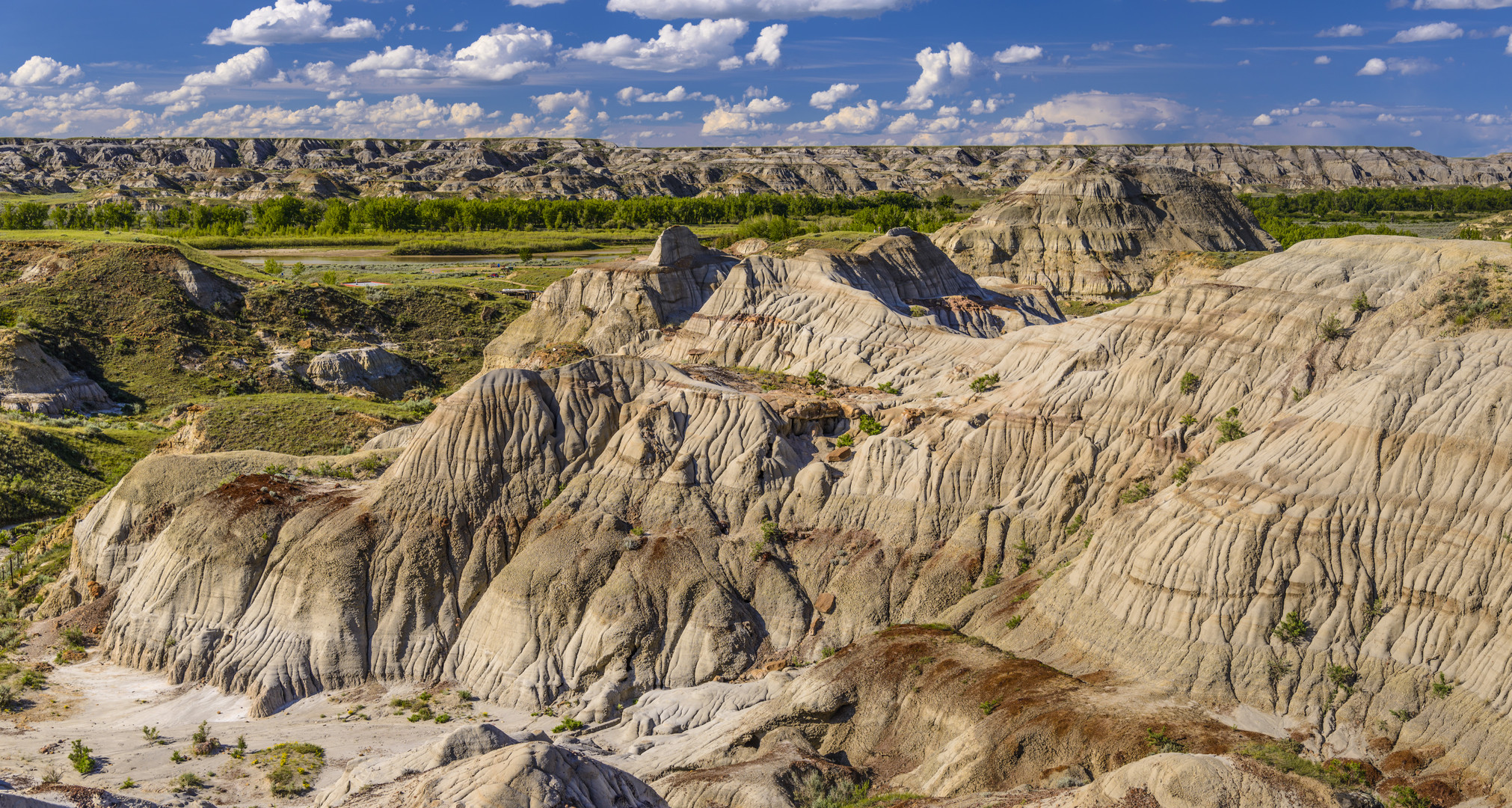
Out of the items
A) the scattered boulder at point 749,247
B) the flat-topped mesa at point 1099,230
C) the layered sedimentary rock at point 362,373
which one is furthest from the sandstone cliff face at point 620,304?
the flat-topped mesa at point 1099,230

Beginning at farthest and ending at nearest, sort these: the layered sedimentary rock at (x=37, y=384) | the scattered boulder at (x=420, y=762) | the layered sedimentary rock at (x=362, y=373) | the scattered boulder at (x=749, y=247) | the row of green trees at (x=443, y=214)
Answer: the row of green trees at (x=443, y=214) < the scattered boulder at (x=749, y=247) < the layered sedimentary rock at (x=362, y=373) < the layered sedimentary rock at (x=37, y=384) < the scattered boulder at (x=420, y=762)

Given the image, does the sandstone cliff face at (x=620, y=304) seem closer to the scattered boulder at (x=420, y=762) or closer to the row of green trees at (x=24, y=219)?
the scattered boulder at (x=420, y=762)

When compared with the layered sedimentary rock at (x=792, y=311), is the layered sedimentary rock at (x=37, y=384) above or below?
below

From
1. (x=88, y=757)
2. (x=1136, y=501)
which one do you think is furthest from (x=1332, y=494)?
(x=88, y=757)

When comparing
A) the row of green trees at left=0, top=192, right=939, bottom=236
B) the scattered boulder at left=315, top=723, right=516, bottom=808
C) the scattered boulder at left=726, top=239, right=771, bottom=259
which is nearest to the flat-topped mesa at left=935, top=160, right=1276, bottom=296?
the row of green trees at left=0, top=192, right=939, bottom=236

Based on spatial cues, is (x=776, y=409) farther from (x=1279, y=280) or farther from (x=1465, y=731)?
(x=1465, y=731)

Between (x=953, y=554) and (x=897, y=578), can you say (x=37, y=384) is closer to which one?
(x=897, y=578)
